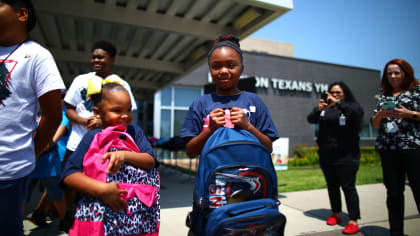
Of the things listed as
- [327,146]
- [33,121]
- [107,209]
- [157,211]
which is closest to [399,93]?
[327,146]

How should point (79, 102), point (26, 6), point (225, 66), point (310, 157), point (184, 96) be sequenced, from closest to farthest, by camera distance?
point (26, 6)
point (225, 66)
point (79, 102)
point (310, 157)
point (184, 96)

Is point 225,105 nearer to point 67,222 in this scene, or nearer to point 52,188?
point 67,222

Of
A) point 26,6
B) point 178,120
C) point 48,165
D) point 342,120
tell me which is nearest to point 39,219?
point 48,165

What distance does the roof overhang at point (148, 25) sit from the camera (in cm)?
471

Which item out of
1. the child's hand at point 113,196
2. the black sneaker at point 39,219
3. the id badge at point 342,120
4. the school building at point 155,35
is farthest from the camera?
the school building at point 155,35

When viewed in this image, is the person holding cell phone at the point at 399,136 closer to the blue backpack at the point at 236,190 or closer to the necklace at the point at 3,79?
the blue backpack at the point at 236,190

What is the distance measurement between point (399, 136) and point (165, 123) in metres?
13.3

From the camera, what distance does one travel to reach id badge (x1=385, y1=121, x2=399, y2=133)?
2987 millimetres

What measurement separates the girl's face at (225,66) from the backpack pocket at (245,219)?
0.81 m

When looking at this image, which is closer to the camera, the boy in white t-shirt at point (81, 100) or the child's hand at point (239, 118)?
the child's hand at point (239, 118)

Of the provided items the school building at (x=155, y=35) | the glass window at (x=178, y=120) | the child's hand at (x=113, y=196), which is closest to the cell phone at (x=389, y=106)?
the school building at (x=155, y=35)

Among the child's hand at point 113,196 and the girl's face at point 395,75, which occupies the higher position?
the girl's face at point 395,75

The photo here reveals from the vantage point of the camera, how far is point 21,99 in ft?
4.58

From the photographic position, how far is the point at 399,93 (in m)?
3.14
